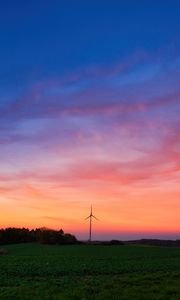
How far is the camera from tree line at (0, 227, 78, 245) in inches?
5276

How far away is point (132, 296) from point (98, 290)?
101 inches

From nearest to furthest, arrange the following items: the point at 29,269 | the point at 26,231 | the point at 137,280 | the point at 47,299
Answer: the point at 47,299, the point at 137,280, the point at 29,269, the point at 26,231

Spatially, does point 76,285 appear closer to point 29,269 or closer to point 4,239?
point 29,269

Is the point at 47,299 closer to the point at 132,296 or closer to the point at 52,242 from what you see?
the point at 132,296

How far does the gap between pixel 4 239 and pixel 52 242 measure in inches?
641

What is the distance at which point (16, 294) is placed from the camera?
24.6 m

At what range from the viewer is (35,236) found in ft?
463

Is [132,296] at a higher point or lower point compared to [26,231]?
lower

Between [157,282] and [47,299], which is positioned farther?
[157,282]

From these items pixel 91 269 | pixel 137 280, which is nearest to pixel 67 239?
pixel 91 269

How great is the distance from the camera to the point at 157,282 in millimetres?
30516

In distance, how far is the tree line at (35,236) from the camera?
13400 centimetres

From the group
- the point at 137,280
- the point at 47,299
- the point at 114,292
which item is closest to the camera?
the point at 47,299

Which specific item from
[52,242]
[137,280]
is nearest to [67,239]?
[52,242]
